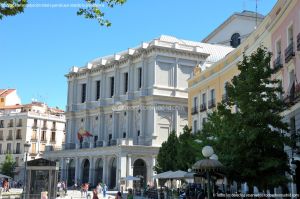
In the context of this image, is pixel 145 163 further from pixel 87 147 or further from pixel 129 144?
pixel 87 147

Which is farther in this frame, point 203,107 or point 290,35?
point 203,107

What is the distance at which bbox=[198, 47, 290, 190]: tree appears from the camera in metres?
18.0

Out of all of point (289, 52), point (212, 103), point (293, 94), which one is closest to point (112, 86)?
point (212, 103)

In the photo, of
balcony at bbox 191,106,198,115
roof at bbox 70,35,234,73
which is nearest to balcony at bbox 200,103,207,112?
balcony at bbox 191,106,198,115

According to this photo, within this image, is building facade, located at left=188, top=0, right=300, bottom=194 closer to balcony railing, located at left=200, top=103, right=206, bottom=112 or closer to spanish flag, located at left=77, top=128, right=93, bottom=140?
balcony railing, located at left=200, top=103, right=206, bottom=112

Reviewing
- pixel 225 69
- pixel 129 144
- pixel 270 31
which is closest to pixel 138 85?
pixel 129 144

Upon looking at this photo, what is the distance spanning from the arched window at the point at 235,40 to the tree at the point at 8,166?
42.3 meters

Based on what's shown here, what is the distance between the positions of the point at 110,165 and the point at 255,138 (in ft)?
148

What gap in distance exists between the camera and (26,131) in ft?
279

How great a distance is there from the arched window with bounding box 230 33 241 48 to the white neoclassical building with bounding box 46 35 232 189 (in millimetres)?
2108

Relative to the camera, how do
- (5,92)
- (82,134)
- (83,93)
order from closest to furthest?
(82,134)
(83,93)
(5,92)

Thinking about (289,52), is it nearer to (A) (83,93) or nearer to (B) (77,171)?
(B) (77,171)

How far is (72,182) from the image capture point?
69500 millimetres

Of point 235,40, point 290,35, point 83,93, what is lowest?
point 290,35
